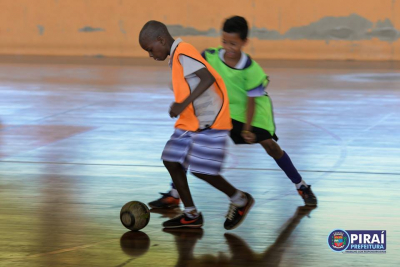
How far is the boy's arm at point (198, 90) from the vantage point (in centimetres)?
437

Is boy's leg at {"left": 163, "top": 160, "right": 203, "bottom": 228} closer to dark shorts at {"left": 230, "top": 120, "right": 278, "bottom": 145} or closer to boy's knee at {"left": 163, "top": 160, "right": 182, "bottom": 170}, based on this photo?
boy's knee at {"left": 163, "top": 160, "right": 182, "bottom": 170}

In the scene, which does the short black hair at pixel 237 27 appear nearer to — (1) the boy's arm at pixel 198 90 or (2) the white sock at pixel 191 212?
(1) the boy's arm at pixel 198 90

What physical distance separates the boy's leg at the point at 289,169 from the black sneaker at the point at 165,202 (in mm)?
760

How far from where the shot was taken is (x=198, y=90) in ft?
14.3

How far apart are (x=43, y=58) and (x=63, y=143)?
38.7ft

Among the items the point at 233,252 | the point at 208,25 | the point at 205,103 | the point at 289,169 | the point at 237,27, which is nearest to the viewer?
the point at 233,252

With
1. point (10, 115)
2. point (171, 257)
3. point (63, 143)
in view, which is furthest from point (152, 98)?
point (171, 257)

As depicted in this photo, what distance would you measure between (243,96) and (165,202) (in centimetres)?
95

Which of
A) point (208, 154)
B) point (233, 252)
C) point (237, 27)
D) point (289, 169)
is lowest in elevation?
point (233, 252)

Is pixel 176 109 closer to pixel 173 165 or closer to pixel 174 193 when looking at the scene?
pixel 173 165

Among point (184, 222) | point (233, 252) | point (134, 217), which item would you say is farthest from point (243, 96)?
point (233, 252)

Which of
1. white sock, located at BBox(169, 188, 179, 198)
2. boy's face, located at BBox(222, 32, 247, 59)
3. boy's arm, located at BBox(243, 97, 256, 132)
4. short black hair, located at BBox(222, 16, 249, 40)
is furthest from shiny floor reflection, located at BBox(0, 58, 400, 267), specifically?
short black hair, located at BBox(222, 16, 249, 40)

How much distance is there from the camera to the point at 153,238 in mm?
4516

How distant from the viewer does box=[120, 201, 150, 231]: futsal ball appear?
180 inches
